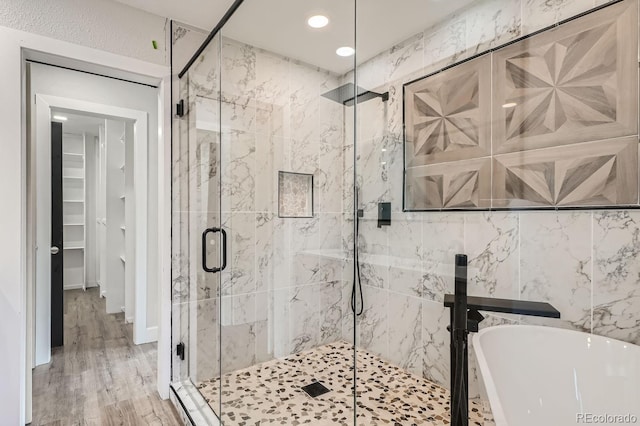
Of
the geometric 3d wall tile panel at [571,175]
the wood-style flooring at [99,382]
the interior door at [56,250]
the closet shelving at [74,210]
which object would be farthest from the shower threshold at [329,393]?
the closet shelving at [74,210]

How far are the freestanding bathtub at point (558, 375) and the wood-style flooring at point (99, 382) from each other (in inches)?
72.0

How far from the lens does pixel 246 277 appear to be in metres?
2.18

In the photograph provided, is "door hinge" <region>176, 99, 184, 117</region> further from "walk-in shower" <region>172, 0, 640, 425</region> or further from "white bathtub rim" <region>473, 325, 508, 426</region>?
"white bathtub rim" <region>473, 325, 508, 426</region>

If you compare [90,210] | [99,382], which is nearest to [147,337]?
[99,382]

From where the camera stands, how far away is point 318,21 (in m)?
1.85

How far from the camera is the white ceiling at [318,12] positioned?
179cm

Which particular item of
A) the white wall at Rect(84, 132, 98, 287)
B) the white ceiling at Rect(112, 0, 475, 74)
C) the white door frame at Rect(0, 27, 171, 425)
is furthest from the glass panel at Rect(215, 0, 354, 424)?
the white wall at Rect(84, 132, 98, 287)

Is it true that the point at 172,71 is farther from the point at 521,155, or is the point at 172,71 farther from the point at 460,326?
the point at 460,326

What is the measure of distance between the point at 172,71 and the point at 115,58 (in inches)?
13.6

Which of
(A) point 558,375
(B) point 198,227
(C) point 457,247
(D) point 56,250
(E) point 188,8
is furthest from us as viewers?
(D) point 56,250

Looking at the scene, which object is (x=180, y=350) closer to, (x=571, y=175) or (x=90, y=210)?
(x=571, y=175)

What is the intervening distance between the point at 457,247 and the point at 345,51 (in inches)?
53.5

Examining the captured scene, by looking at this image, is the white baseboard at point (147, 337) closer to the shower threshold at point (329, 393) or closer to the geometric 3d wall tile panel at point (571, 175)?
the shower threshold at point (329, 393)

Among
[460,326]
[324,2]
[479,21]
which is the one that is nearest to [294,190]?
[324,2]
